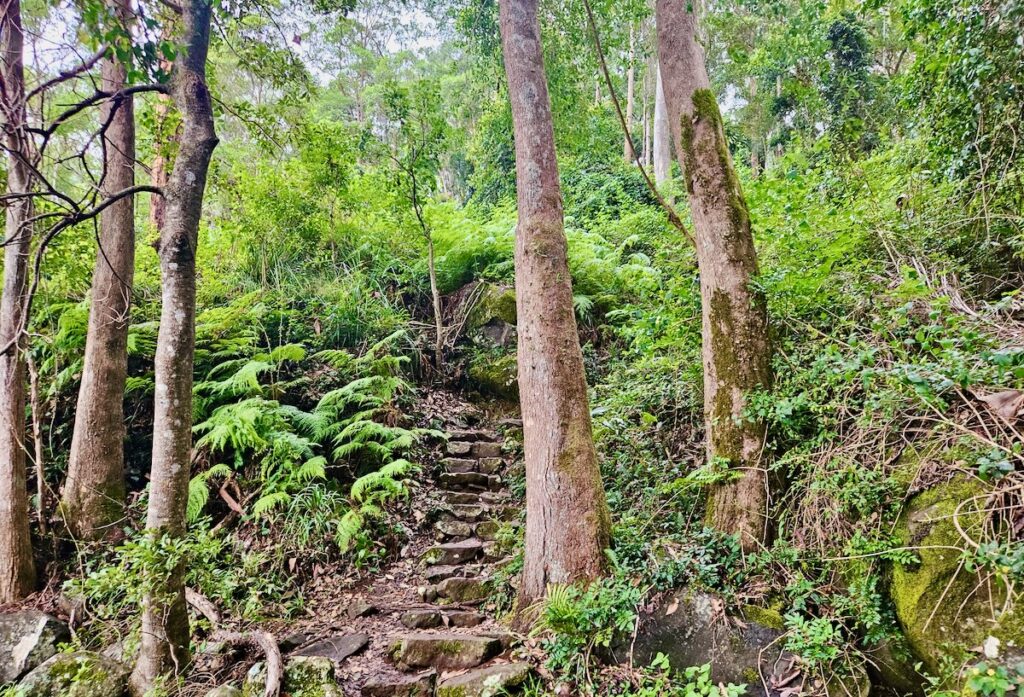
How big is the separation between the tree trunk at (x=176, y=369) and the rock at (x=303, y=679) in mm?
451

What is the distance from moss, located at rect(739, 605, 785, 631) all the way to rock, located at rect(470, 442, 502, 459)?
3.98 m

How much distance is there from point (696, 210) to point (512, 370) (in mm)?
4182

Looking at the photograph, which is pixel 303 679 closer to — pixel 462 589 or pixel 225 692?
pixel 225 692

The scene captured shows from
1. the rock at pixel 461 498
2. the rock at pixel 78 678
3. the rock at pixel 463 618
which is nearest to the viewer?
the rock at pixel 78 678

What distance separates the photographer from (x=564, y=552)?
378 cm

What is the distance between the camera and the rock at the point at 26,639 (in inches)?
162

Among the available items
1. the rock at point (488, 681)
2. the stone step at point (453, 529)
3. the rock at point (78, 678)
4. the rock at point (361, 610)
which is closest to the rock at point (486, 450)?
the stone step at point (453, 529)

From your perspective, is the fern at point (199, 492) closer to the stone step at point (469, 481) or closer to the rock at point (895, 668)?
the stone step at point (469, 481)

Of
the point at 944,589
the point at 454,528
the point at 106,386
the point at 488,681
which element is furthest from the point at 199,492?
the point at 944,589

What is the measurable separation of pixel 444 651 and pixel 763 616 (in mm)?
2174

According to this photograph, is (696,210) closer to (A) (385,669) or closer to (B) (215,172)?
(A) (385,669)

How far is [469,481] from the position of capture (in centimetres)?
634

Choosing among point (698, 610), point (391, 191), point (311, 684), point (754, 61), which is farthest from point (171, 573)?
point (754, 61)

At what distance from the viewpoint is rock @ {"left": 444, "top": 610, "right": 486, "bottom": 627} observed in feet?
14.2
